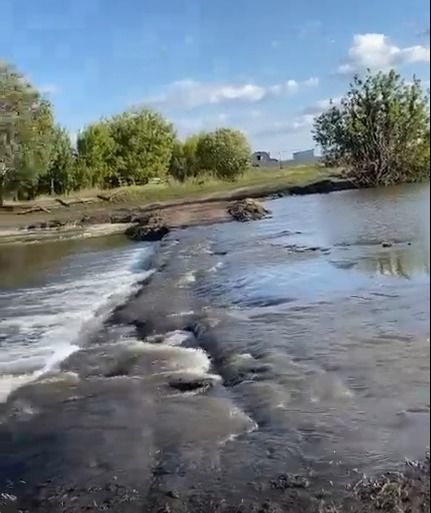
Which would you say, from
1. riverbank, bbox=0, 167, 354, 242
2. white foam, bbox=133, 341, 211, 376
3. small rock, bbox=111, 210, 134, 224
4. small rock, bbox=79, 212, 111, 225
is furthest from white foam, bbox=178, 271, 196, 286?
white foam, bbox=133, 341, 211, 376

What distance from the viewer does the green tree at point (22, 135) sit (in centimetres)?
263

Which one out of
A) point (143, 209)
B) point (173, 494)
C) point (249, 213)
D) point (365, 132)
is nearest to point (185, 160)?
point (365, 132)

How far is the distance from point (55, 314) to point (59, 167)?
75.8 inches

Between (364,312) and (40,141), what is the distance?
1.34 m

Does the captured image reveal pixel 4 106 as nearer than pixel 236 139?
No

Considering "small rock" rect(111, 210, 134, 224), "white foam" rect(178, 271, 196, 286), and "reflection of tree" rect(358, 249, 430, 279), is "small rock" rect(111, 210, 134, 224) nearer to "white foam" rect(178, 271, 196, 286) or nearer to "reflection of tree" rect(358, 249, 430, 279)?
"white foam" rect(178, 271, 196, 286)

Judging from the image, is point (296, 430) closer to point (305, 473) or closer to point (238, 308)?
point (305, 473)

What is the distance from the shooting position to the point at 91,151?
266 cm

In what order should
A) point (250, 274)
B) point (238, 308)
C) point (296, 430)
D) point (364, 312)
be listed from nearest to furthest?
point (296, 430) < point (364, 312) < point (238, 308) < point (250, 274)

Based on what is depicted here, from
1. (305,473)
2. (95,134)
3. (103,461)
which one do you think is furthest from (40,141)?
(305,473)

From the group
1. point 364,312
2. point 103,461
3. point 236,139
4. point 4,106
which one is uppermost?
point 4,106

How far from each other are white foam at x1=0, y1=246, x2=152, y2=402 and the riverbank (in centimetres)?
52

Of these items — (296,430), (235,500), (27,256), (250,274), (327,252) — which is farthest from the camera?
(27,256)

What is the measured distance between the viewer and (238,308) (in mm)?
3889
